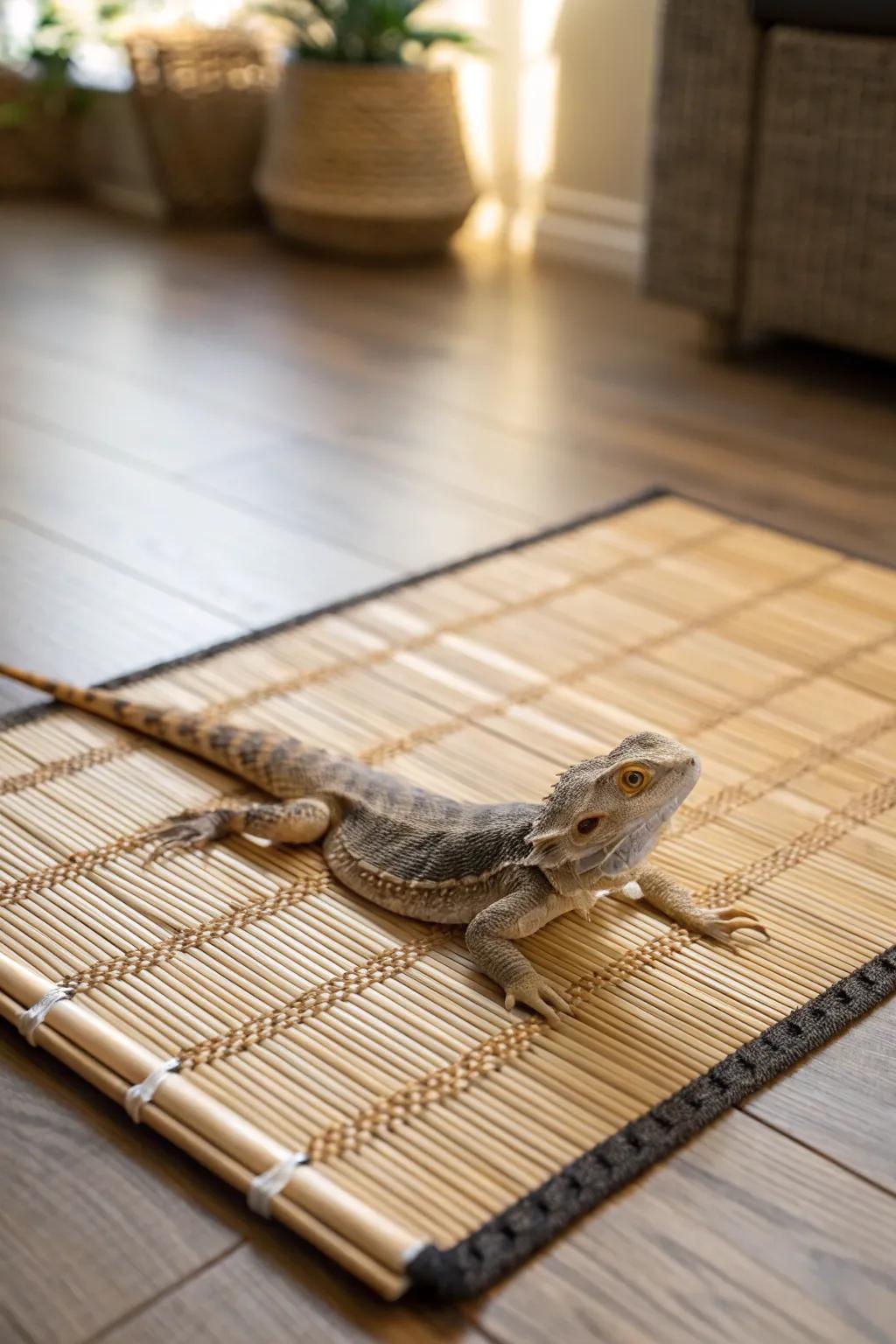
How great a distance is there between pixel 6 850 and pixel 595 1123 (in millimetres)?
646

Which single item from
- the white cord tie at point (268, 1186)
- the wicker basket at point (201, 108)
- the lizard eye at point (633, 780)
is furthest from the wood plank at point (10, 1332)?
the wicker basket at point (201, 108)

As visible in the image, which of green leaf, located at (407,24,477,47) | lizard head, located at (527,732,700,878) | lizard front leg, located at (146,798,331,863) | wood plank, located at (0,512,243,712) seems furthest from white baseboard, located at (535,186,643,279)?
lizard head, located at (527,732,700,878)

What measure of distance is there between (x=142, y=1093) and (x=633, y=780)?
461 mm

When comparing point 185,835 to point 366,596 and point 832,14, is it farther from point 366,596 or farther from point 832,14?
point 832,14

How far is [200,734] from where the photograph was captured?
64.9 inches

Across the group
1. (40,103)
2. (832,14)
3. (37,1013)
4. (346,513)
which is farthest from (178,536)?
(40,103)

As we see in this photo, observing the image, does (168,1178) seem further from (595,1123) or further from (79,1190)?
(595,1123)

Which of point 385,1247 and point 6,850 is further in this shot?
point 6,850

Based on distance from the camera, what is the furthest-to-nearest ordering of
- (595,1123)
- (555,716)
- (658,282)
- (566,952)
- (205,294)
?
1. (205,294)
2. (658,282)
3. (555,716)
4. (566,952)
5. (595,1123)

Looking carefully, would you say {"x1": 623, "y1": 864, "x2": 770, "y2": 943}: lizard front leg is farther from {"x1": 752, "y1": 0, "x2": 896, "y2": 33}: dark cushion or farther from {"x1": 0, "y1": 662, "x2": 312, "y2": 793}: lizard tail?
{"x1": 752, "y1": 0, "x2": 896, "y2": 33}: dark cushion

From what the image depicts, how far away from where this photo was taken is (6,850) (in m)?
1.51

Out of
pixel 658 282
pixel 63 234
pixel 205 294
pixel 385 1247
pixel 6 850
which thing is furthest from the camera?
pixel 63 234

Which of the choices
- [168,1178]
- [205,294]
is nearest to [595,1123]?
[168,1178]

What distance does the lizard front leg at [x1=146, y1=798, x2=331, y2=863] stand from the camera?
1.51 m
